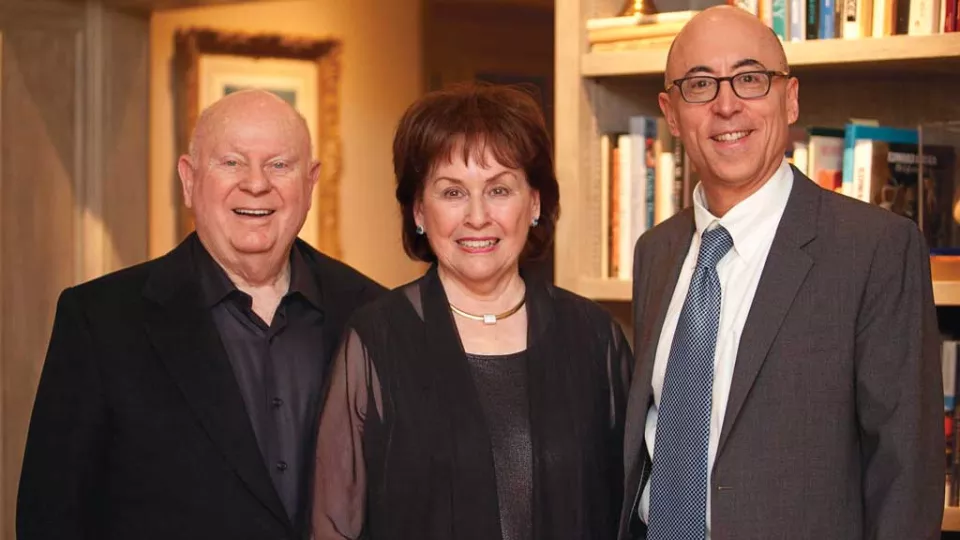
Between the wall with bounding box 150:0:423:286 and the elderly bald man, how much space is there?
212cm

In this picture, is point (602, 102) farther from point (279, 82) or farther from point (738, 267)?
point (279, 82)

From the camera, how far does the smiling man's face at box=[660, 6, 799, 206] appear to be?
203cm

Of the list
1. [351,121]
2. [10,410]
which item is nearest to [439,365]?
[10,410]

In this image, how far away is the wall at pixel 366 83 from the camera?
15.3ft

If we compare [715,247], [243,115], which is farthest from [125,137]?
[715,247]

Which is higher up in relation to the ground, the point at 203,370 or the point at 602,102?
the point at 602,102

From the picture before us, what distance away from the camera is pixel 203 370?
89.0 inches

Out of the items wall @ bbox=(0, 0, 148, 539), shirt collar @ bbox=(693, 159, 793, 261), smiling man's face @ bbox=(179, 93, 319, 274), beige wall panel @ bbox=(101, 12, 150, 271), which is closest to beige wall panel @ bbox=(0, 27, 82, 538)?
wall @ bbox=(0, 0, 148, 539)

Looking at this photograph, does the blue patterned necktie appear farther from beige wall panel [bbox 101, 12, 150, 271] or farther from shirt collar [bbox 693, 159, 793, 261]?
beige wall panel [bbox 101, 12, 150, 271]

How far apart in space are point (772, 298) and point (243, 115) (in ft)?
3.37

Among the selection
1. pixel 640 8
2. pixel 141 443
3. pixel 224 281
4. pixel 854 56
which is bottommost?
pixel 141 443

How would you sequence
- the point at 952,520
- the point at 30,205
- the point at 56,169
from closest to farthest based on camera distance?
the point at 952,520
the point at 30,205
the point at 56,169

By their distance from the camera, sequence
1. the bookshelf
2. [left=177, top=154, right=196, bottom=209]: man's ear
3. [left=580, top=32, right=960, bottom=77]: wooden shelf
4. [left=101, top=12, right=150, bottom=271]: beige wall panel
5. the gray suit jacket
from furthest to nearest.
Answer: [left=101, top=12, right=150, bottom=271]: beige wall panel
the bookshelf
[left=580, top=32, right=960, bottom=77]: wooden shelf
[left=177, top=154, right=196, bottom=209]: man's ear
the gray suit jacket

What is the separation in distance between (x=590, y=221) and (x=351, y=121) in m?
2.09
